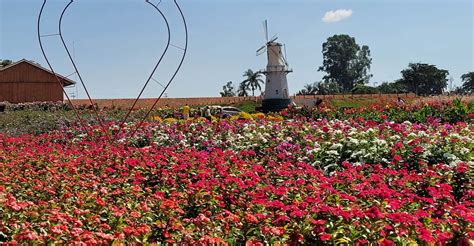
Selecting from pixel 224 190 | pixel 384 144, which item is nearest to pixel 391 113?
pixel 384 144

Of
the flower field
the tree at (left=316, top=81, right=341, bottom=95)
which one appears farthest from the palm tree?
the flower field

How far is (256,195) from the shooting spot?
476 cm

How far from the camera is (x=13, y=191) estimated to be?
558 cm

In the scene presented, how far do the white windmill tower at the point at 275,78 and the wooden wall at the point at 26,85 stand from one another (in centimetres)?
1659

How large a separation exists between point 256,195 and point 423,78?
82972 mm

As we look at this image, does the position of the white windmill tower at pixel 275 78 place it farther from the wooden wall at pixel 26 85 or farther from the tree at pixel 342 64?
the tree at pixel 342 64

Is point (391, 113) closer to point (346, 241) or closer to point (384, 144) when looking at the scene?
point (384, 144)

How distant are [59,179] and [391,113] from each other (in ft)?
44.6

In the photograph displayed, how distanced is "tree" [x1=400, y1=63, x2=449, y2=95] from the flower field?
7631 cm

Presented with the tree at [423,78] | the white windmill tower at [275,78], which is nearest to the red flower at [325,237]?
the white windmill tower at [275,78]

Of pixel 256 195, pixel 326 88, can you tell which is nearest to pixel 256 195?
pixel 256 195

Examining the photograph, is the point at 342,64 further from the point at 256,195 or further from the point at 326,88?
the point at 256,195

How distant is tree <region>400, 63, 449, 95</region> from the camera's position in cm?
8225

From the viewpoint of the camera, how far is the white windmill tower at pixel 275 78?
4269 centimetres
